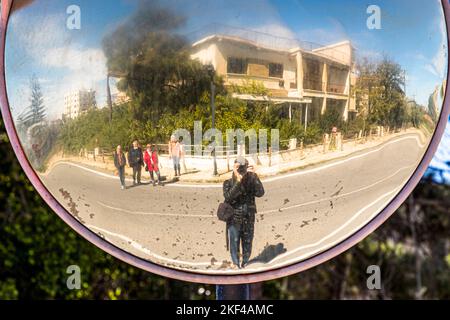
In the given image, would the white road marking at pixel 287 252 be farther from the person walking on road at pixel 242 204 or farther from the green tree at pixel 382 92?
the green tree at pixel 382 92

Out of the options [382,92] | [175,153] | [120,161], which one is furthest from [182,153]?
[382,92]

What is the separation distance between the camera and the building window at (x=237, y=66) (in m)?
0.96

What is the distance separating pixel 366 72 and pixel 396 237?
1.78 metres

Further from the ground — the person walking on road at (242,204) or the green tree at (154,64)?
the green tree at (154,64)

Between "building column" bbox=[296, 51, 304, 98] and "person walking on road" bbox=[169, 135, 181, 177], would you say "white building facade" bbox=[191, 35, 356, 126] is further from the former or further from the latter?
"person walking on road" bbox=[169, 135, 181, 177]

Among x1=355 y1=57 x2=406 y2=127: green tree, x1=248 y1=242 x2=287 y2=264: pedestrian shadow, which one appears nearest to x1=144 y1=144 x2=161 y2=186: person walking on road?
x1=248 y1=242 x2=287 y2=264: pedestrian shadow

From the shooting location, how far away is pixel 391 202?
107cm

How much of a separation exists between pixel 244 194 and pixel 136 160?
0.70 feet

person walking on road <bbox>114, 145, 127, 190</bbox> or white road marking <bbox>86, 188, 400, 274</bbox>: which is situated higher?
person walking on road <bbox>114, 145, 127, 190</bbox>

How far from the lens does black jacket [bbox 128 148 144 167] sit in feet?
3.26

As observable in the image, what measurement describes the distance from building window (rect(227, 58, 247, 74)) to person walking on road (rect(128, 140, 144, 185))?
0.22 metres

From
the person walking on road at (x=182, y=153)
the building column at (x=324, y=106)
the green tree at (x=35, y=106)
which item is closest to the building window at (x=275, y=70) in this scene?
the building column at (x=324, y=106)

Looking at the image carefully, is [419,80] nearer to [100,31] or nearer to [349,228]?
[349,228]
